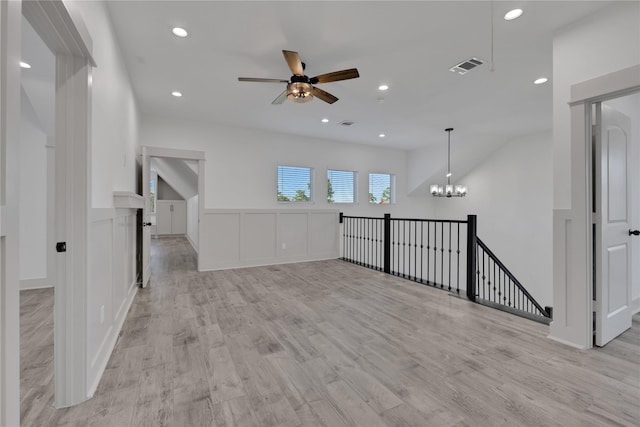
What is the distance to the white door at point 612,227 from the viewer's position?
229 centimetres

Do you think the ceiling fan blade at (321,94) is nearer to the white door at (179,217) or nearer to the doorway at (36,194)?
the doorway at (36,194)

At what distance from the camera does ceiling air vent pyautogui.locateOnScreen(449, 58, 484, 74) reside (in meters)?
3.06

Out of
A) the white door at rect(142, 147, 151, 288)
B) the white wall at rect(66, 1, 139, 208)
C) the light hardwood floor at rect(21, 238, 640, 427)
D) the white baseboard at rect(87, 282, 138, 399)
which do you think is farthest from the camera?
the white door at rect(142, 147, 151, 288)

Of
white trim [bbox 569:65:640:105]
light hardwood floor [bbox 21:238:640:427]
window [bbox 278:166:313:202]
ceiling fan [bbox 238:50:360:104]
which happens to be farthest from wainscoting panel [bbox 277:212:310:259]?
white trim [bbox 569:65:640:105]

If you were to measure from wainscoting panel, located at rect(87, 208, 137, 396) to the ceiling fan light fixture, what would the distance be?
6.49 ft

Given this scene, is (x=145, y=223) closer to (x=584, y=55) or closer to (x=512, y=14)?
(x=512, y=14)

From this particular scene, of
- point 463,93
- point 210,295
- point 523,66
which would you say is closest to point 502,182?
point 463,93

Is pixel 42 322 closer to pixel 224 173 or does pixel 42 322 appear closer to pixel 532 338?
pixel 224 173

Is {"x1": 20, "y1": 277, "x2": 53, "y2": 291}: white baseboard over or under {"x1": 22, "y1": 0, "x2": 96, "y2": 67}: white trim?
under

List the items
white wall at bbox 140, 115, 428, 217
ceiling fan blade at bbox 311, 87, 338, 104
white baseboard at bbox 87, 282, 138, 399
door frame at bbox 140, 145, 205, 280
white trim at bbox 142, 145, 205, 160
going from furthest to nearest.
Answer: white wall at bbox 140, 115, 428, 217 → white trim at bbox 142, 145, 205, 160 → door frame at bbox 140, 145, 205, 280 → ceiling fan blade at bbox 311, 87, 338, 104 → white baseboard at bbox 87, 282, 138, 399

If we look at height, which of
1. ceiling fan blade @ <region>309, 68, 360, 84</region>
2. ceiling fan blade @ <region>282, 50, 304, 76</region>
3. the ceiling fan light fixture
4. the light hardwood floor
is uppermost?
ceiling fan blade @ <region>282, 50, 304, 76</region>

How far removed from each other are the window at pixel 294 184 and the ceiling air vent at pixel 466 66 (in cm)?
363

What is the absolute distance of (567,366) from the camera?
1.97 m

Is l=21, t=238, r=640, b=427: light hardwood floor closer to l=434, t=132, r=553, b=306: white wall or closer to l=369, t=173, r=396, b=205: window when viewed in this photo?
l=434, t=132, r=553, b=306: white wall
